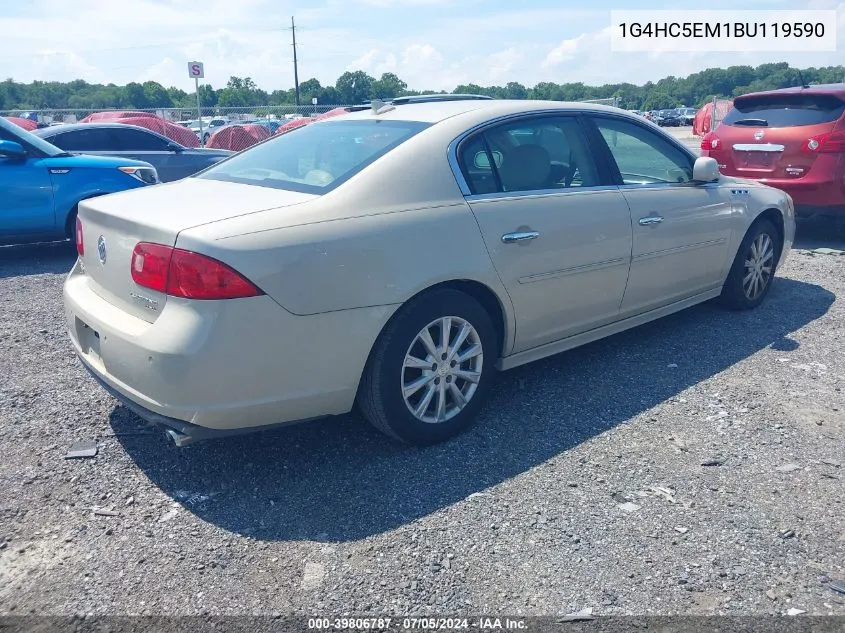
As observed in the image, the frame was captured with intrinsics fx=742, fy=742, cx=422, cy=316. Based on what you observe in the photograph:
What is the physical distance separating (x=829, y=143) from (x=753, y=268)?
9.84ft

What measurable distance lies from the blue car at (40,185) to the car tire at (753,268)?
244 inches

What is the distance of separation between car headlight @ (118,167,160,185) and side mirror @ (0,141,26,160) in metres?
0.96

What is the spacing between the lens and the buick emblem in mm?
3332

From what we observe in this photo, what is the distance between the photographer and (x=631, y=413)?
3.93 m

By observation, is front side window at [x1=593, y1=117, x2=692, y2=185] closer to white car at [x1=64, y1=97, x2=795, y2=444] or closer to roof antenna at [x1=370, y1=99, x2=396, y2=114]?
white car at [x1=64, y1=97, x2=795, y2=444]

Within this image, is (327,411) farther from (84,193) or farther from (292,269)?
(84,193)

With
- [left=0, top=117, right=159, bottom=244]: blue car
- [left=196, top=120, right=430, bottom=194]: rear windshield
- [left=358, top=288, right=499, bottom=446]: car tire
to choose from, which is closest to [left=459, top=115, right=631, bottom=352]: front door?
[left=358, top=288, right=499, bottom=446]: car tire

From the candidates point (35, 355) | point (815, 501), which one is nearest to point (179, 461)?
point (35, 355)

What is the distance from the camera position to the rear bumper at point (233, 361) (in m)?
2.81

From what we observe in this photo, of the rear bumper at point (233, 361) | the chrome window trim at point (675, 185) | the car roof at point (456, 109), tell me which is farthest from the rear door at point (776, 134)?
the rear bumper at point (233, 361)

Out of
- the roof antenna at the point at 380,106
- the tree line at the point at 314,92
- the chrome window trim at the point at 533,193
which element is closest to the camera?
the chrome window trim at the point at 533,193

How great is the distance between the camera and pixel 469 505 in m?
3.06

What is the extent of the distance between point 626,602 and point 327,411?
4.60 feet

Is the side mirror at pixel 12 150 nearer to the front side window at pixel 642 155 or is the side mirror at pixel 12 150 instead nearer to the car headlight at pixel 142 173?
the car headlight at pixel 142 173
